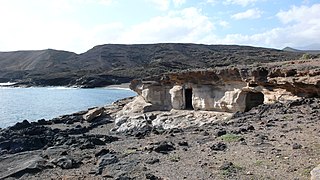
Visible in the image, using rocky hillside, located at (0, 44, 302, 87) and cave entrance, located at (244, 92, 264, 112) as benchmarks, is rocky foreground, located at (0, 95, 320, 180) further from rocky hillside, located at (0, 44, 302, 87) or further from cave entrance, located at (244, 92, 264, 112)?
rocky hillside, located at (0, 44, 302, 87)

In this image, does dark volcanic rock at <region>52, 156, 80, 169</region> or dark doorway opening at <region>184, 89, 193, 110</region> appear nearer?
dark volcanic rock at <region>52, 156, 80, 169</region>

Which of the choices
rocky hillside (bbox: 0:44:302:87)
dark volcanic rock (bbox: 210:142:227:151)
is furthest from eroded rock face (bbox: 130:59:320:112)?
rocky hillside (bbox: 0:44:302:87)

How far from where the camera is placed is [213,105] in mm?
28906

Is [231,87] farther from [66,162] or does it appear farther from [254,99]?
[66,162]

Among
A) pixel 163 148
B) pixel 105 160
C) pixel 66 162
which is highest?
pixel 163 148

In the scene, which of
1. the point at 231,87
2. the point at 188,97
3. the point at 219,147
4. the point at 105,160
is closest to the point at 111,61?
the point at 188,97

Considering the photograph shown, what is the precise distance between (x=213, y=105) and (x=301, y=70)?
26.9ft

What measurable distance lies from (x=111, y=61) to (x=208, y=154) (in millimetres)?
140105

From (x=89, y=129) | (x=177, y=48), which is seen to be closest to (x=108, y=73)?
(x=177, y=48)

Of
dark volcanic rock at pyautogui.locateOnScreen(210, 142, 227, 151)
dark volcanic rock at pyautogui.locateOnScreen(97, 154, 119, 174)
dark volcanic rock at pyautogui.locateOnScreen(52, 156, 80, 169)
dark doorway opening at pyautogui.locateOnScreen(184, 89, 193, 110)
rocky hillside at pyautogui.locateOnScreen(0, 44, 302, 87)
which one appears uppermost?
rocky hillside at pyautogui.locateOnScreen(0, 44, 302, 87)

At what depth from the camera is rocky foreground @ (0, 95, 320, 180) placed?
12.6 metres

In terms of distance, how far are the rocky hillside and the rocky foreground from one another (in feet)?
282

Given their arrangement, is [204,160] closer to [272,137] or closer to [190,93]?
[272,137]

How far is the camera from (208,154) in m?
14.9
